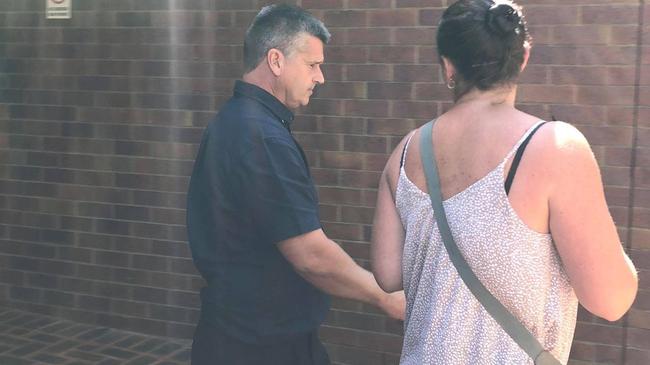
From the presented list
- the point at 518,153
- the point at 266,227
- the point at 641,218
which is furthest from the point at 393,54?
the point at 518,153

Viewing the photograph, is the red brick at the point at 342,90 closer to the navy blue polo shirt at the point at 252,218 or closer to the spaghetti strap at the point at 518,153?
the navy blue polo shirt at the point at 252,218

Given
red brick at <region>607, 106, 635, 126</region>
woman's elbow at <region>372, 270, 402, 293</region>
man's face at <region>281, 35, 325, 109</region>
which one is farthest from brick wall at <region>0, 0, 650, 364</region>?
woman's elbow at <region>372, 270, 402, 293</region>

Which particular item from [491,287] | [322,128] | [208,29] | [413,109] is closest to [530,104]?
[413,109]

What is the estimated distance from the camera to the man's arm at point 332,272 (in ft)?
9.93

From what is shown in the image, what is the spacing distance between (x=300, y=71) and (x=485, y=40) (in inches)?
46.1

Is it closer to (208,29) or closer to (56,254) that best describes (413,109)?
(208,29)

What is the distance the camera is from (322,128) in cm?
523

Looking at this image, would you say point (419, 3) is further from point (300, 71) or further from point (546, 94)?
point (300, 71)

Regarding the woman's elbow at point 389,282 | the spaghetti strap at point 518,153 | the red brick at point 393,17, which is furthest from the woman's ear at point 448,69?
the red brick at point 393,17

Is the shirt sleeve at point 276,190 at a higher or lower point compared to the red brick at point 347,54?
lower

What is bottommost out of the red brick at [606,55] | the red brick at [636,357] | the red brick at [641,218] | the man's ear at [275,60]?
the red brick at [636,357]

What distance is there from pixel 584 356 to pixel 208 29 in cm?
301

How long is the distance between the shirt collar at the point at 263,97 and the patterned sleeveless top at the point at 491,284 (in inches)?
40.1

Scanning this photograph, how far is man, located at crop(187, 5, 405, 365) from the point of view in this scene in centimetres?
301
